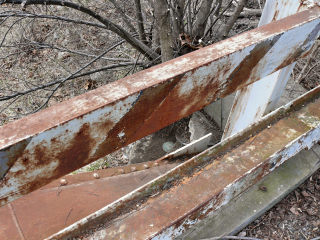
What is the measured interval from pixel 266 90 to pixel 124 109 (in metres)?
1.66

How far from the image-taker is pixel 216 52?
4.39 feet

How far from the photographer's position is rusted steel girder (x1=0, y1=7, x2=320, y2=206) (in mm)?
1005

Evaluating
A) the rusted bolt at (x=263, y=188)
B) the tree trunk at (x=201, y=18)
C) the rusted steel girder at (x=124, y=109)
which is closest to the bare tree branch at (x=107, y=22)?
the tree trunk at (x=201, y=18)

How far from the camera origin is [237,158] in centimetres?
176

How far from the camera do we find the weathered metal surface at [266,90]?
2.16 m

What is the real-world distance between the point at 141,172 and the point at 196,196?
3.36 ft

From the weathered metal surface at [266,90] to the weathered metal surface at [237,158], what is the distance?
0.26 metres

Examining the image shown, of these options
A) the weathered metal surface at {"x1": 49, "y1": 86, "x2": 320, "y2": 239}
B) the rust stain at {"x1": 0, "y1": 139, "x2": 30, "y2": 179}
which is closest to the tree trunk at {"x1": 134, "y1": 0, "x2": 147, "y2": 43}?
the weathered metal surface at {"x1": 49, "y1": 86, "x2": 320, "y2": 239}

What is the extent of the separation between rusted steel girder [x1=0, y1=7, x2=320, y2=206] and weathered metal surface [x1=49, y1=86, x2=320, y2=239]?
0.40 meters

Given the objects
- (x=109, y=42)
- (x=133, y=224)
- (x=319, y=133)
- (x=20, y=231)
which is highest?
(x=109, y=42)

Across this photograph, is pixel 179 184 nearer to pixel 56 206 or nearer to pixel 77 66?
pixel 56 206

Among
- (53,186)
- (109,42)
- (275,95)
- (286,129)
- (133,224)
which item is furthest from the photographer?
(109,42)

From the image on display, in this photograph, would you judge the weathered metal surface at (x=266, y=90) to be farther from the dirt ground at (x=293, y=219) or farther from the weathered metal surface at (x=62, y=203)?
the weathered metal surface at (x=62, y=203)

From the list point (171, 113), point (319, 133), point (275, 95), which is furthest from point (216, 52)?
point (275, 95)
